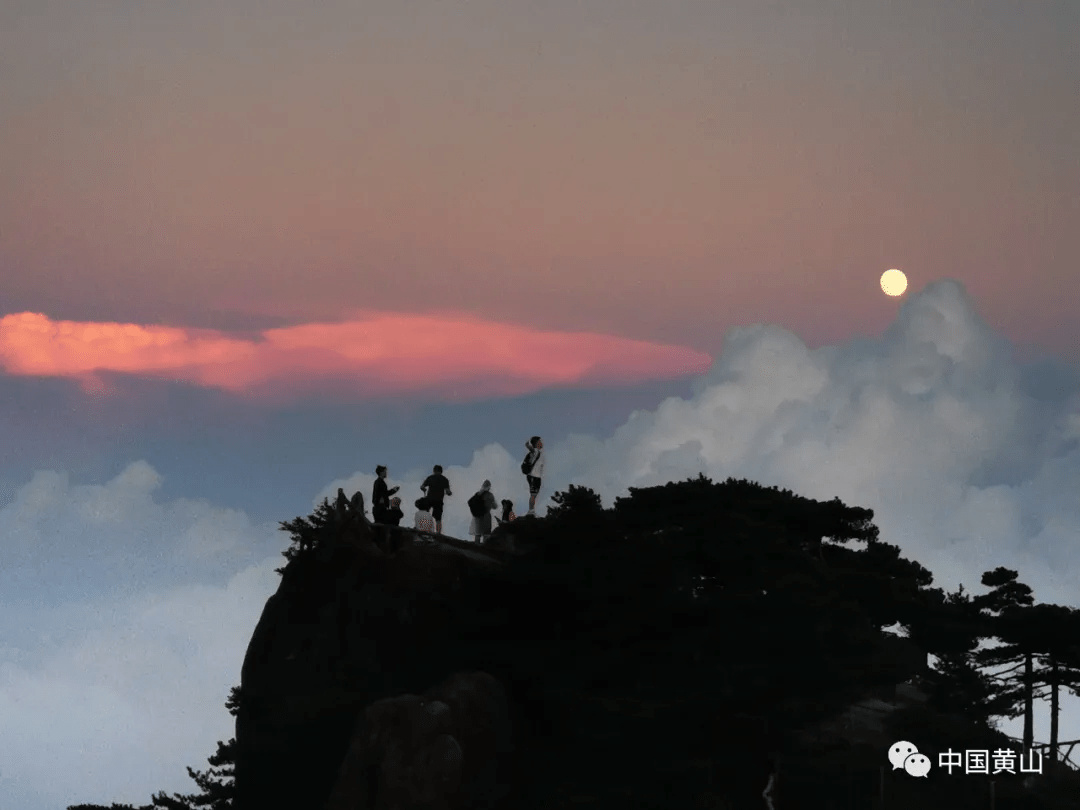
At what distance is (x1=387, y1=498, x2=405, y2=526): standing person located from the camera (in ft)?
156

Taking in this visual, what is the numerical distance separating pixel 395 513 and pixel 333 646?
3.70 metres

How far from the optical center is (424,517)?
47688 mm

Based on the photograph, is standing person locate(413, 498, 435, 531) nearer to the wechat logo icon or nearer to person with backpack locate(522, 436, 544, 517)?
person with backpack locate(522, 436, 544, 517)

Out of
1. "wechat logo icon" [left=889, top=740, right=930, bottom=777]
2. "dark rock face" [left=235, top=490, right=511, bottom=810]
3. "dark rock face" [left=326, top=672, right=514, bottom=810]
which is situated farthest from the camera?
"wechat logo icon" [left=889, top=740, right=930, bottom=777]

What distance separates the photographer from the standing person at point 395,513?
4744 centimetres

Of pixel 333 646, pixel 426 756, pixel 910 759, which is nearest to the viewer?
pixel 426 756

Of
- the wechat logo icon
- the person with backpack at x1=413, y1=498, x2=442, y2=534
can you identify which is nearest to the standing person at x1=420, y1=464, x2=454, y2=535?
the person with backpack at x1=413, y1=498, x2=442, y2=534

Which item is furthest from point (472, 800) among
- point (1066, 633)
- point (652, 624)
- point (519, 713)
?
point (1066, 633)

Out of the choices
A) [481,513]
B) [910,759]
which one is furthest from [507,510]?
[910,759]

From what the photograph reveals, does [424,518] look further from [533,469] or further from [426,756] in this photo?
[426,756]

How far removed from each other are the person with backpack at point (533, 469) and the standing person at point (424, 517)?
2542 millimetres

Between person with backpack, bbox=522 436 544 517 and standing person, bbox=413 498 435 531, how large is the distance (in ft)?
8.34

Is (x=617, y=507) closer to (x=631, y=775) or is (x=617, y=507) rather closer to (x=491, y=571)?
(x=491, y=571)

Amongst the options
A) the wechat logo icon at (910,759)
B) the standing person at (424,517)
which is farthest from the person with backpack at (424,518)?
the wechat logo icon at (910,759)
